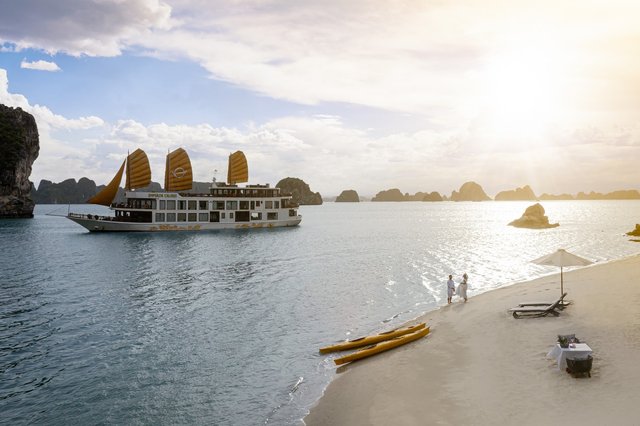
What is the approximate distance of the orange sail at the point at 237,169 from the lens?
309 feet

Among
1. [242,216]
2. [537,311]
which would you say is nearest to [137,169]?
[242,216]

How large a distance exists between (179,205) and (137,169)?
11.0 m

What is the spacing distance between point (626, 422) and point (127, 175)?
84275 millimetres

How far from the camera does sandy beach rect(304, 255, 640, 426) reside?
36.5ft

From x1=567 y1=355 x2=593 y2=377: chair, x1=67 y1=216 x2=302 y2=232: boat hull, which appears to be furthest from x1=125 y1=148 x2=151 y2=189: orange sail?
x1=567 y1=355 x2=593 y2=377: chair

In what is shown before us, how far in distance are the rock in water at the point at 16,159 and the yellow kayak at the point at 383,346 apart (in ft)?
424

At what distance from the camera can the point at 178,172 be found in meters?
85.1

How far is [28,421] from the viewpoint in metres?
12.8

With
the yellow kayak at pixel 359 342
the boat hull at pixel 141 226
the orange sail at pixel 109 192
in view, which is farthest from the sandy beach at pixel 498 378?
the orange sail at pixel 109 192

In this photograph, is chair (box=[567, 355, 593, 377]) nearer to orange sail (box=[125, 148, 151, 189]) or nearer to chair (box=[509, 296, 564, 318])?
chair (box=[509, 296, 564, 318])

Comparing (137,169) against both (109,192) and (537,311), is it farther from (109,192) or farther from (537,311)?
(537,311)

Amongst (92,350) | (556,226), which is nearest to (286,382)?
(92,350)

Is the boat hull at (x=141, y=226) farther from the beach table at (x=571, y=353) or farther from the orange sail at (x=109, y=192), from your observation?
the beach table at (x=571, y=353)

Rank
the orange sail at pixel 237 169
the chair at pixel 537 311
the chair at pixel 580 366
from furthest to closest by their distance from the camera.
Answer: the orange sail at pixel 237 169, the chair at pixel 537 311, the chair at pixel 580 366
